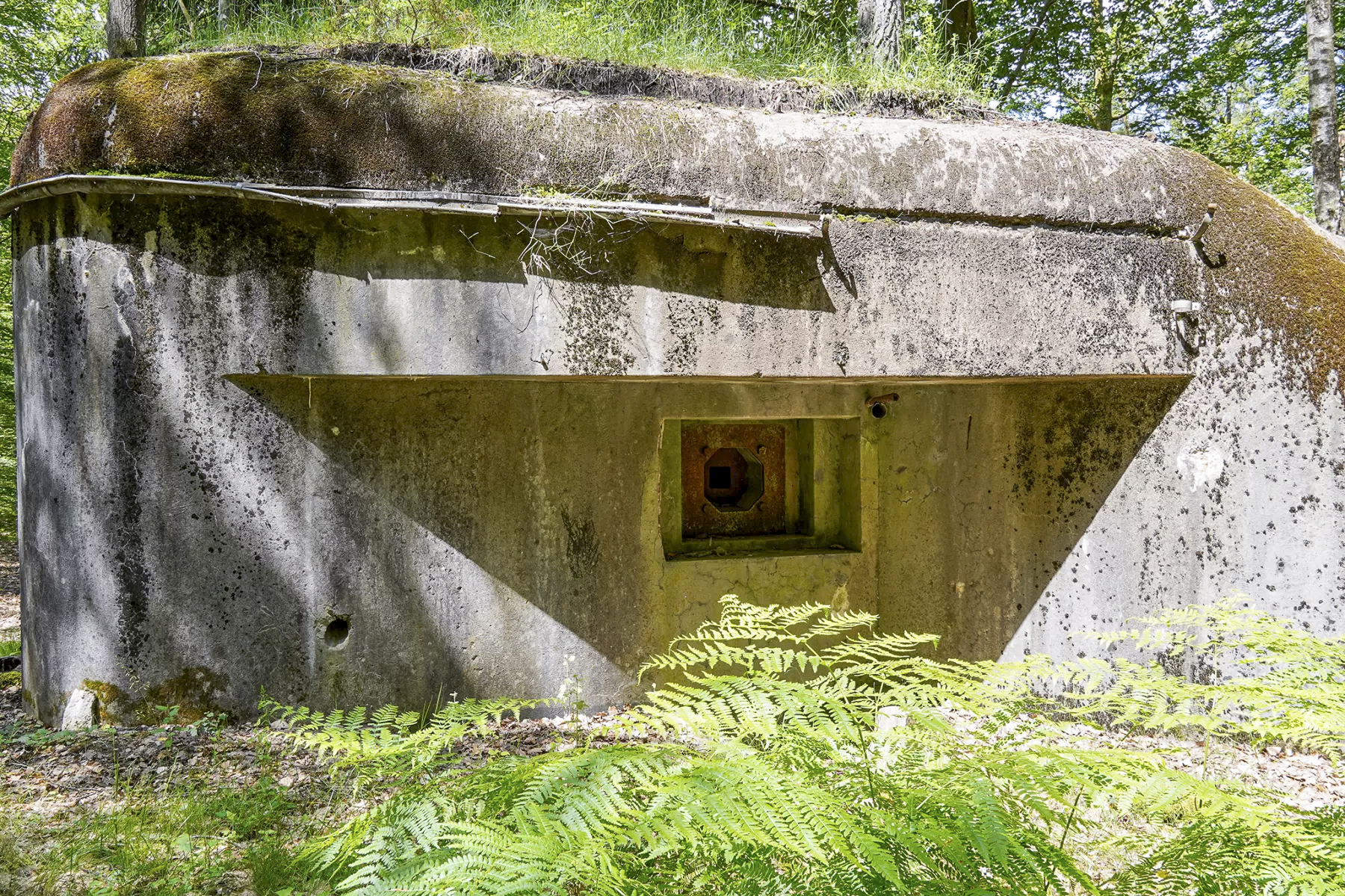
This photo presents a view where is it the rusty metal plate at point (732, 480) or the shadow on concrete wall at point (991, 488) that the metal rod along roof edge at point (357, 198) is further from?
the shadow on concrete wall at point (991, 488)

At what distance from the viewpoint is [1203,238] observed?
149 inches

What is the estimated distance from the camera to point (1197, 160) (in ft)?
12.7

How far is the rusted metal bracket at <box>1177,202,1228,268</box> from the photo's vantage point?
149 inches

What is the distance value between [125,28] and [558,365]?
3560mm

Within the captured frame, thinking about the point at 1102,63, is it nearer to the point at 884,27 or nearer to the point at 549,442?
the point at 884,27

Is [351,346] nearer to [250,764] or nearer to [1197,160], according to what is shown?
[250,764]

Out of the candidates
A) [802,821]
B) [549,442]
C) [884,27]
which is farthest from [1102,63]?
[802,821]

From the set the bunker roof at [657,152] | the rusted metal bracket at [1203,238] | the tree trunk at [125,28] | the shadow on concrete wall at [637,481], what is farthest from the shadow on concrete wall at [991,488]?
the tree trunk at [125,28]

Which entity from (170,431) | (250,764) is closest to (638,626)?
(250,764)

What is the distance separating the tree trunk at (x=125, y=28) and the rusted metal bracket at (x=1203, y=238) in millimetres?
5768

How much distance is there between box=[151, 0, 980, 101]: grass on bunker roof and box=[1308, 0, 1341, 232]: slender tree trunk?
301 cm

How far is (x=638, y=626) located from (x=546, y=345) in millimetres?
1628

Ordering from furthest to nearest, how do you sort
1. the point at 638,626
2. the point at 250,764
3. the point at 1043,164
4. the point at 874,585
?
the point at 874,585, the point at 638,626, the point at 1043,164, the point at 250,764

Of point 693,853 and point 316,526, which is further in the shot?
point 316,526
